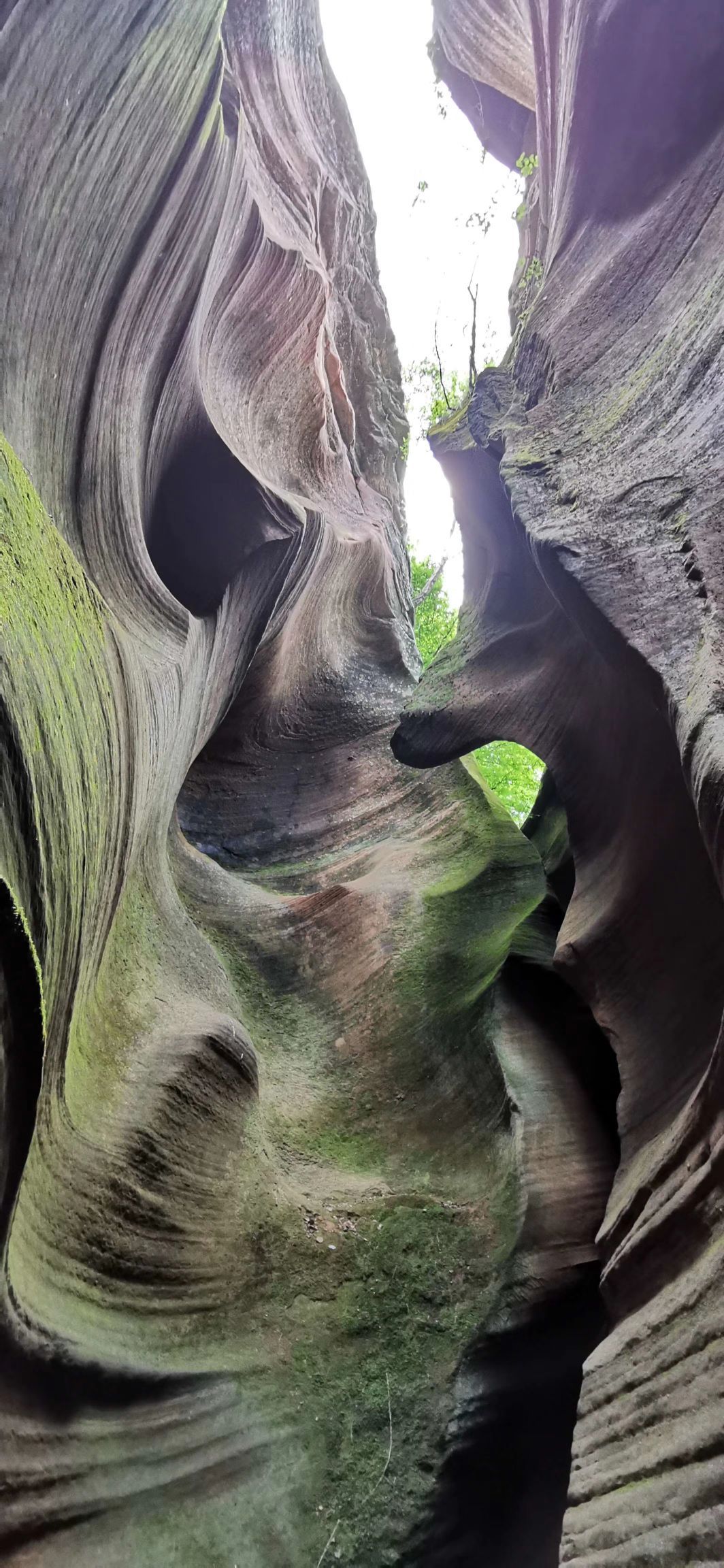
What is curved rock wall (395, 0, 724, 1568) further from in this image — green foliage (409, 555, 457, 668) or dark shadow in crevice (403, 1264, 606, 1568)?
green foliage (409, 555, 457, 668)

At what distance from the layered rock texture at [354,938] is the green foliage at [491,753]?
1007cm

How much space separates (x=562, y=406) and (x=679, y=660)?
2.56 meters

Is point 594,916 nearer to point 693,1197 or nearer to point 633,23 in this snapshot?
point 693,1197

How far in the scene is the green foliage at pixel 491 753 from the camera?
1677cm

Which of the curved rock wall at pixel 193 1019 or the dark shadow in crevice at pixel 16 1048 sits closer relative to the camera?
the dark shadow in crevice at pixel 16 1048

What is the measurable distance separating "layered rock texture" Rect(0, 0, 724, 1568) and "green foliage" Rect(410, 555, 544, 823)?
10.1 metres

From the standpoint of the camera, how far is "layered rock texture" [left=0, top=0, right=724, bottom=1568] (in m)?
2.52

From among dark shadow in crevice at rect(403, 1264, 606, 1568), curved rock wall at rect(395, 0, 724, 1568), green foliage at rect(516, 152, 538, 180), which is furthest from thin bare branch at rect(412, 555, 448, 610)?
dark shadow in crevice at rect(403, 1264, 606, 1568)

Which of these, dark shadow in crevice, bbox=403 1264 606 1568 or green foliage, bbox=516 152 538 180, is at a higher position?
green foliage, bbox=516 152 538 180

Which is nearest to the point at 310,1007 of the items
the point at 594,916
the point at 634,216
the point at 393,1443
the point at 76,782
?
the point at 594,916

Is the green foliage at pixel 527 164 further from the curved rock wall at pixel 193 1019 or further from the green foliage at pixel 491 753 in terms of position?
the green foliage at pixel 491 753

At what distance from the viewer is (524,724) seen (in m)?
4.90

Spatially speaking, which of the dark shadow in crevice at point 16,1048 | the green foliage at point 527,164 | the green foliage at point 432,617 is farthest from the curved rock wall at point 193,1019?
the green foliage at point 432,617

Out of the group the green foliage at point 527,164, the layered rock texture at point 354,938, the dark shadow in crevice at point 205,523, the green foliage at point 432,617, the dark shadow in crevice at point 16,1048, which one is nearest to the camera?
the dark shadow in crevice at point 16,1048
